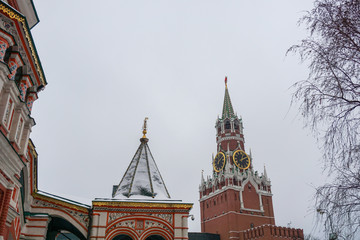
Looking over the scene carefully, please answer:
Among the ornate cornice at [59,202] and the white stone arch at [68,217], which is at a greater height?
the ornate cornice at [59,202]

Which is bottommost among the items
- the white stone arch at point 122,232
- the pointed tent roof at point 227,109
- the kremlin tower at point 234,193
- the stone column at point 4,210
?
the stone column at point 4,210

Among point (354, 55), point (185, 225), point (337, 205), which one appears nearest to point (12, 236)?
point (185, 225)

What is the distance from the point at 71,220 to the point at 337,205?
10.9 m

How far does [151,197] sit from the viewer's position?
583 inches

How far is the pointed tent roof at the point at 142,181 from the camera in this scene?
1503 centimetres

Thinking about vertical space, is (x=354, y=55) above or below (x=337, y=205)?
above

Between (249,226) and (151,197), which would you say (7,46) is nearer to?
(151,197)

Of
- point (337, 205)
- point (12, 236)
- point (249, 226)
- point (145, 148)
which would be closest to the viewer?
point (337, 205)

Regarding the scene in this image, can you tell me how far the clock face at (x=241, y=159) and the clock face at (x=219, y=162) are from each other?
2.52m

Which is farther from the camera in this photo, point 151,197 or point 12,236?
point 151,197

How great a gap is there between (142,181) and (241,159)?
5662 cm

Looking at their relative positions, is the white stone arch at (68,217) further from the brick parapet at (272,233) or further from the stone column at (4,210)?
the brick parapet at (272,233)

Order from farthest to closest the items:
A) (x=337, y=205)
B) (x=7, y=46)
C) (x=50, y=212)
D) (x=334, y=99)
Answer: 1. (x=50, y=212)
2. (x=7, y=46)
3. (x=334, y=99)
4. (x=337, y=205)

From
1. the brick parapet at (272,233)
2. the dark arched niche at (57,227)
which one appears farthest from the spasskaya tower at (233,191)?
the dark arched niche at (57,227)
